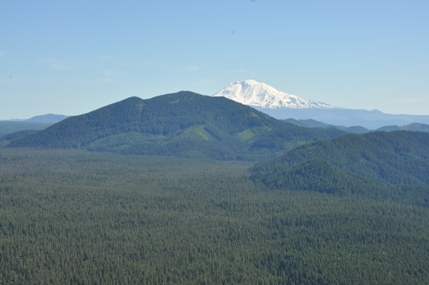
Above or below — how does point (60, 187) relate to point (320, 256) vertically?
above

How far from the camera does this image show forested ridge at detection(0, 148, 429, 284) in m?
109

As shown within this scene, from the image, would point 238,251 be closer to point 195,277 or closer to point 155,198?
point 195,277

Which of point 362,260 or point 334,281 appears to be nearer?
point 334,281

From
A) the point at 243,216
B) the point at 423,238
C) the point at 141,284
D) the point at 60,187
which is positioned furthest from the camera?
the point at 60,187

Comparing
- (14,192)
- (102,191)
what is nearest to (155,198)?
(102,191)

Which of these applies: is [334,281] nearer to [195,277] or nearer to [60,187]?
[195,277]

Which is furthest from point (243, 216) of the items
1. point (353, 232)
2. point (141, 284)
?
point (141, 284)

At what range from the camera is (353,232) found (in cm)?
13838

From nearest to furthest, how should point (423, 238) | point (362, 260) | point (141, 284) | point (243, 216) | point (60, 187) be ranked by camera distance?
1. point (141, 284)
2. point (362, 260)
3. point (423, 238)
4. point (243, 216)
5. point (60, 187)

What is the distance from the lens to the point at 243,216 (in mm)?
161375

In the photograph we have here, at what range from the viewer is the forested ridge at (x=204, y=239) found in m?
109

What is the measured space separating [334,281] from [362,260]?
1305 cm

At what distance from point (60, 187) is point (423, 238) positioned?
437ft

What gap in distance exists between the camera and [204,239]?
133m
